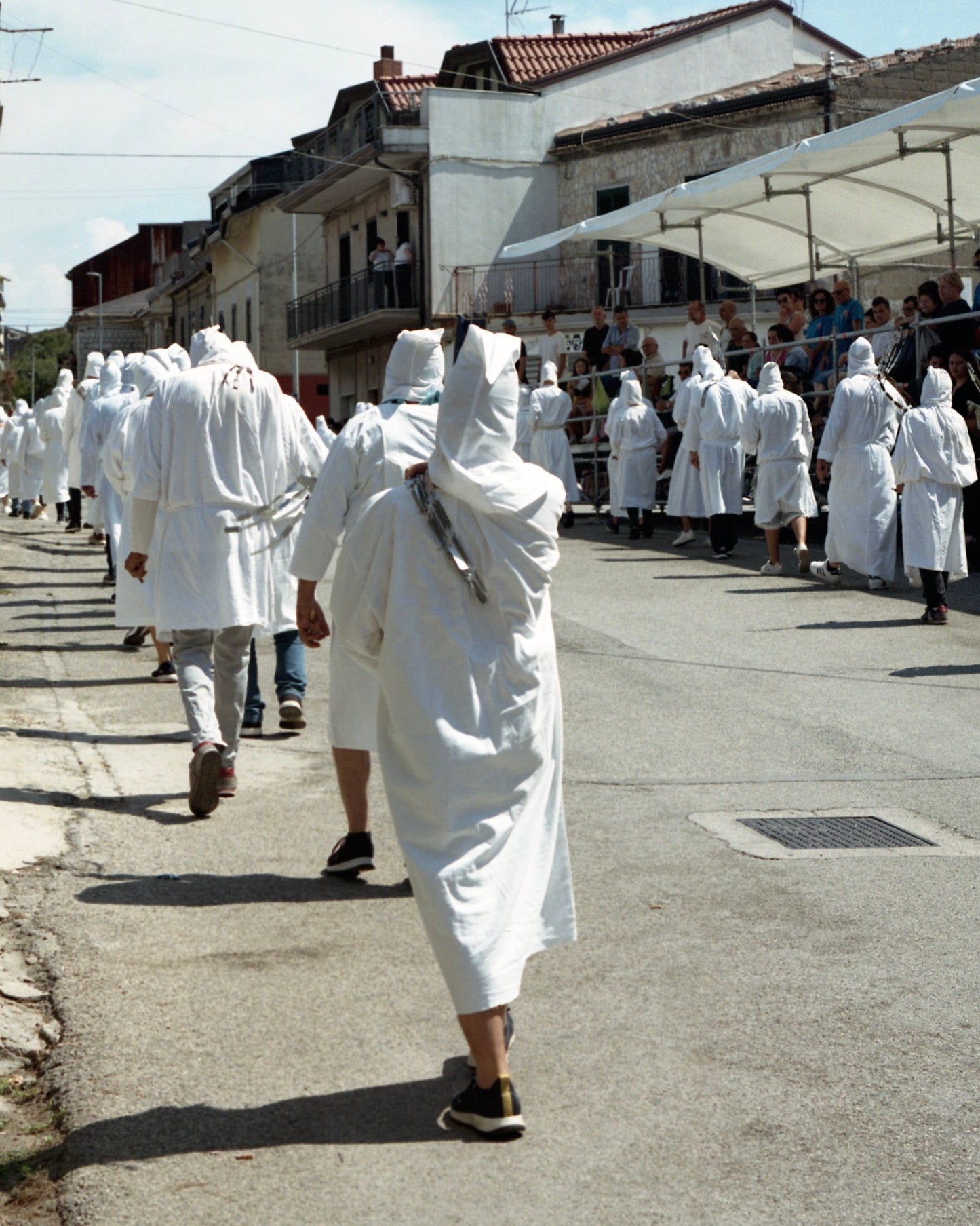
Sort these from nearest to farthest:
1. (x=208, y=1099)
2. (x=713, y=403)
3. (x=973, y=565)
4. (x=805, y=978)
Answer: (x=208, y=1099) → (x=805, y=978) → (x=973, y=565) → (x=713, y=403)

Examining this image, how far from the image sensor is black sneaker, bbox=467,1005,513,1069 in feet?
13.6

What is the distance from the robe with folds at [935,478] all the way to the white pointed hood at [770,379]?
3608mm

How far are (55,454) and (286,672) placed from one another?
853 inches

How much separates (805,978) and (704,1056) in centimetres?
74

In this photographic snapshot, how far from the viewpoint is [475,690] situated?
164 inches

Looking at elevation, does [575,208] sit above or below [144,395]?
above

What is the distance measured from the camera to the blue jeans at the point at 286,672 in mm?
9633

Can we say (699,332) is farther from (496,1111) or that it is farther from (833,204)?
(496,1111)

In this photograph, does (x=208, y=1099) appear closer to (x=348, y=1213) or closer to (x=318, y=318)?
(x=348, y=1213)

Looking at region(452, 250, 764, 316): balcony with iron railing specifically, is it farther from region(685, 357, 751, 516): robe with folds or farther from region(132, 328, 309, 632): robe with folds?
region(132, 328, 309, 632): robe with folds

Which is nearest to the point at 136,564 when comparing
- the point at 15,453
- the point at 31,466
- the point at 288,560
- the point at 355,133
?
the point at 288,560

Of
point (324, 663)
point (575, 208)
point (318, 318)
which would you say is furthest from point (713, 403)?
point (318, 318)

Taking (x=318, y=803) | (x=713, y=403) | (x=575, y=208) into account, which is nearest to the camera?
(x=318, y=803)

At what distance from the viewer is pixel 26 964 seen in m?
5.35
